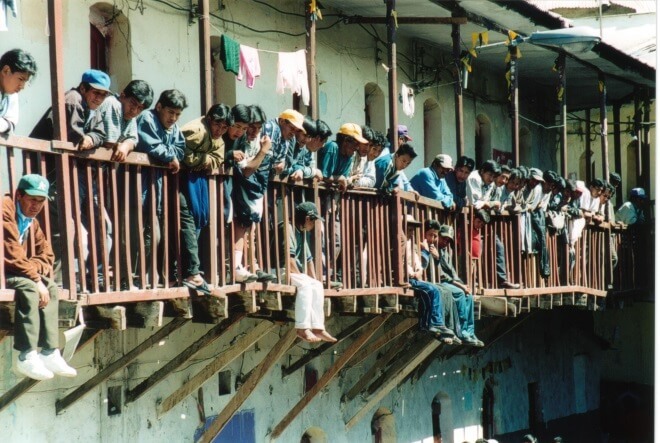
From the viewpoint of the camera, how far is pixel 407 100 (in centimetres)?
1952

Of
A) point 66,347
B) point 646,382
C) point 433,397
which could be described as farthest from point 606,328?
point 66,347

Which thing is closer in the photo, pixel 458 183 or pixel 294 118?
pixel 294 118

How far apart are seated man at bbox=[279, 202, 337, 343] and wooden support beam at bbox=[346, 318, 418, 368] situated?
423 cm

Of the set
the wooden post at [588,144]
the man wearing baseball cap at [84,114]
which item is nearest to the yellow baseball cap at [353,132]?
the man wearing baseball cap at [84,114]

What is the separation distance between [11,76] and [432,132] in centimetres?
1331

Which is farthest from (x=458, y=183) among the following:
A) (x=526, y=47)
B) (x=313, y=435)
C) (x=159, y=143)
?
(x=159, y=143)

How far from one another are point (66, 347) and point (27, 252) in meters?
1.13

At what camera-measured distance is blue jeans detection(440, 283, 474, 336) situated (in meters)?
16.5

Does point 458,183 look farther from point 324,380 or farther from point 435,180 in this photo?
point 324,380

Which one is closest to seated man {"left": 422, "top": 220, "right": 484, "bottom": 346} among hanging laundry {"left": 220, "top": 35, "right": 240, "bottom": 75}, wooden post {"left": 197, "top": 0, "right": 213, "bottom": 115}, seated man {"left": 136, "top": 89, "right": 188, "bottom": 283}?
hanging laundry {"left": 220, "top": 35, "right": 240, "bottom": 75}

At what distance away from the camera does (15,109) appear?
1015cm

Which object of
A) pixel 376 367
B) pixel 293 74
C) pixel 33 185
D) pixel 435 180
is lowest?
pixel 376 367

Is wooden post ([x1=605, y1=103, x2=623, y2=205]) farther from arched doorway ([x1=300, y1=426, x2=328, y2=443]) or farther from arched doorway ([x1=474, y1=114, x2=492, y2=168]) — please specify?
arched doorway ([x1=300, y1=426, x2=328, y2=443])

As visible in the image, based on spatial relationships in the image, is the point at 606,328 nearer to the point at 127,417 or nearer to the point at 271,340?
the point at 271,340
